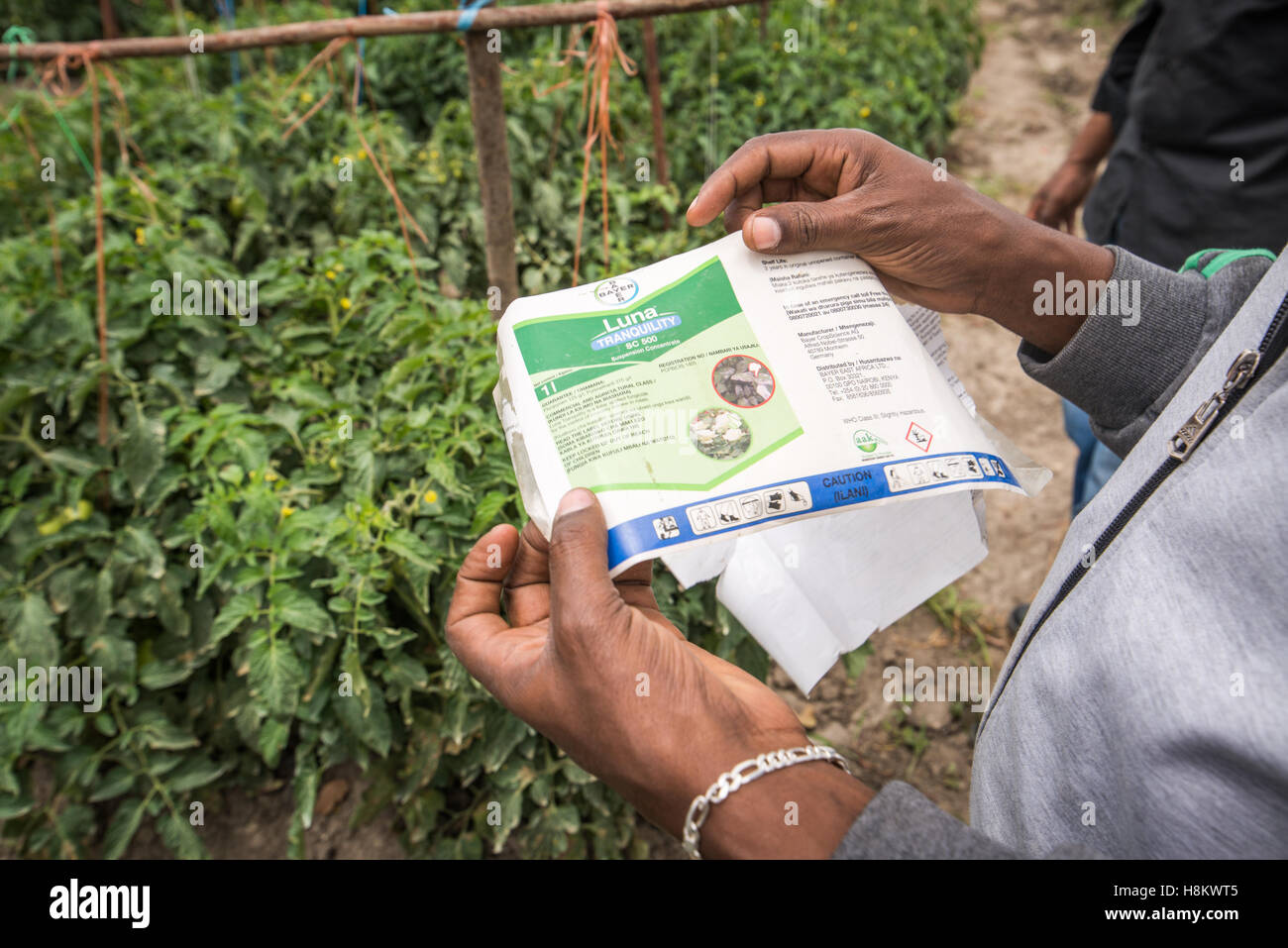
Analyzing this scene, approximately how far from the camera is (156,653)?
1.94 meters

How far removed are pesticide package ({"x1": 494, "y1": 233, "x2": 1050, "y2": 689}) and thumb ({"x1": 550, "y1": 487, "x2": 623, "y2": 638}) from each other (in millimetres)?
44

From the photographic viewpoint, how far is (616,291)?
1.09 m

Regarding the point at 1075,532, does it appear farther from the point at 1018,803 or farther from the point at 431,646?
the point at 431,646

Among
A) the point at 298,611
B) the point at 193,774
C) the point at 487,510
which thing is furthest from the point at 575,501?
the point at 193,774

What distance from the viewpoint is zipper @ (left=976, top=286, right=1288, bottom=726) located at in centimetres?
80

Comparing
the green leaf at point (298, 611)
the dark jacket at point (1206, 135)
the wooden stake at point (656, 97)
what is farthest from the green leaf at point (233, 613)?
the dark jacket at point (1206, 135)

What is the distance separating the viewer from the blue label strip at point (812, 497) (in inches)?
35.7

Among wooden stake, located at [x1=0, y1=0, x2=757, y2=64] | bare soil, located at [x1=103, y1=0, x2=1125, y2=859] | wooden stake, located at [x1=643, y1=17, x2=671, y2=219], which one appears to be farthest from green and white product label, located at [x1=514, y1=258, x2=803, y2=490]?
wooden stake, located at [x1=643, y1=17, x2=671, y2=219]

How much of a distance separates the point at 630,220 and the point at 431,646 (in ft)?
6.43

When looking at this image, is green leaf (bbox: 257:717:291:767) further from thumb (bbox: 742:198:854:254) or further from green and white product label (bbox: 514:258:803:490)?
thumb (bbox: 742:198:854:254)

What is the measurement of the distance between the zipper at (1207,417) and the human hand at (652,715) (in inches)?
16.1

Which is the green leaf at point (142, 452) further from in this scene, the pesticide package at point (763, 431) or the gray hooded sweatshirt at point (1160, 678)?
the gray hooded sweatshirt at point (1160, 678)

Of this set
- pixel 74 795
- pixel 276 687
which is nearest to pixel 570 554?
pixel 276 687

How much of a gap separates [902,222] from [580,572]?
2.39ft
